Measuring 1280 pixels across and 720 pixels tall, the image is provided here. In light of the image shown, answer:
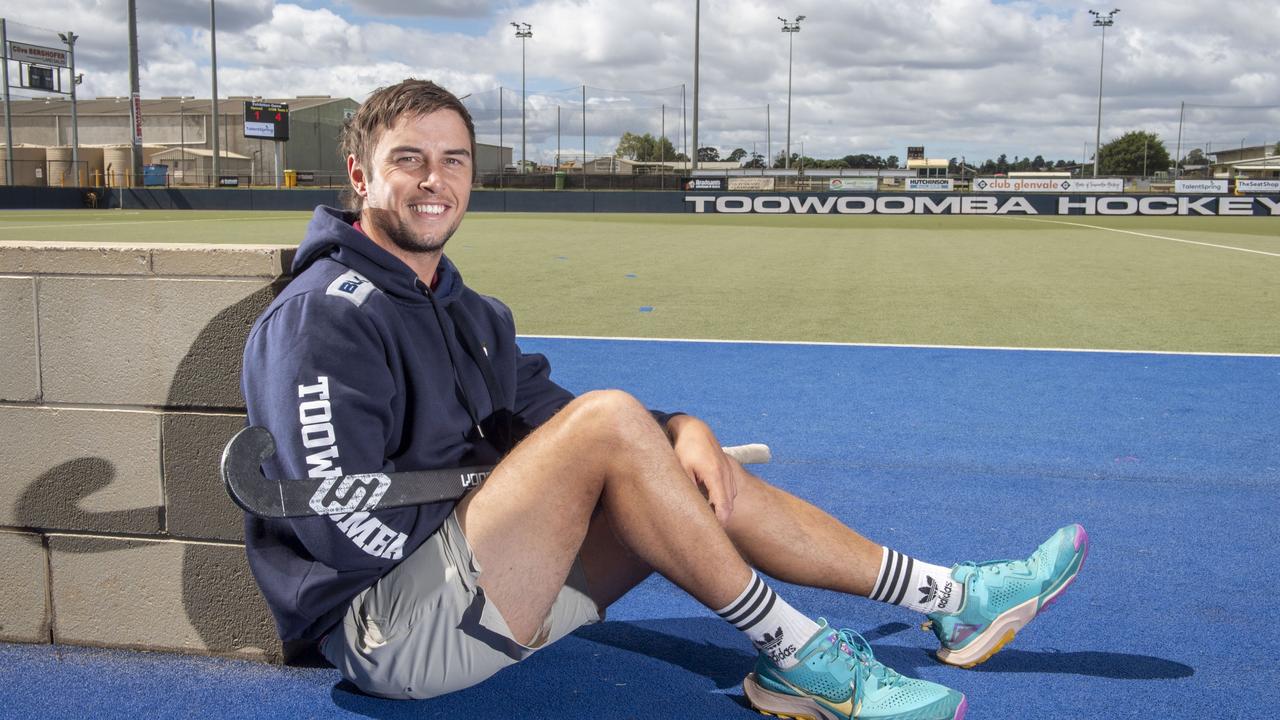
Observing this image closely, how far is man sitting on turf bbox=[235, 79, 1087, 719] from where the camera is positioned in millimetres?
2318

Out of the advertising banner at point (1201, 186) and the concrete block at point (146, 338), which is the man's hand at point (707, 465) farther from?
the advertising banner at point (1201, 186)

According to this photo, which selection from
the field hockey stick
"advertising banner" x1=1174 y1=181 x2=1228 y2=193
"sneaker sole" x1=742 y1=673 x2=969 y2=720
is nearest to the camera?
the field hockey stick

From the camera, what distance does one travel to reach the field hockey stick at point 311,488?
215 cm

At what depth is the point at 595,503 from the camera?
8.18 feet

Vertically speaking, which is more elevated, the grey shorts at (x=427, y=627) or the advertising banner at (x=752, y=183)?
the advertising banner at (x=752, y=183)

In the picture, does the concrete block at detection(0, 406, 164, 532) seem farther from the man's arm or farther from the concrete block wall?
the man's arm

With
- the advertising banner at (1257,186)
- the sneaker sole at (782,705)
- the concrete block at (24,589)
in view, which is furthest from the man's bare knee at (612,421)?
the advertising banner at (1257,186)

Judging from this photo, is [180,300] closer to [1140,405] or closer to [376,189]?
[376,189]

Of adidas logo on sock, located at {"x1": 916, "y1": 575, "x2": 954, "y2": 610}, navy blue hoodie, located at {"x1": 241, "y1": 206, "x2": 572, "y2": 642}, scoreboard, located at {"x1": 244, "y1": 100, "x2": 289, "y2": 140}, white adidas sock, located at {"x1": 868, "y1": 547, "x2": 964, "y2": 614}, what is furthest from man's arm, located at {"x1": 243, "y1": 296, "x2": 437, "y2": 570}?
scoreboard, located at {"x1": 244, "y1": 100, "x2": 289, "y2": 140}

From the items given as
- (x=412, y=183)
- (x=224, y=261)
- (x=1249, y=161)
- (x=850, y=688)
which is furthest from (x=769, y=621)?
(x=1249, y=161)

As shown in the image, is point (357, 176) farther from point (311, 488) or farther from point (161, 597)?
point (161, 597)

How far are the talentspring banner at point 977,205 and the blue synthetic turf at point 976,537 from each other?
98.9 feet

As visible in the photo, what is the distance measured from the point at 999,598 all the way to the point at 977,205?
36746mm

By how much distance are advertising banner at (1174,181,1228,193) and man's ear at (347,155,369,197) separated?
4993cm
